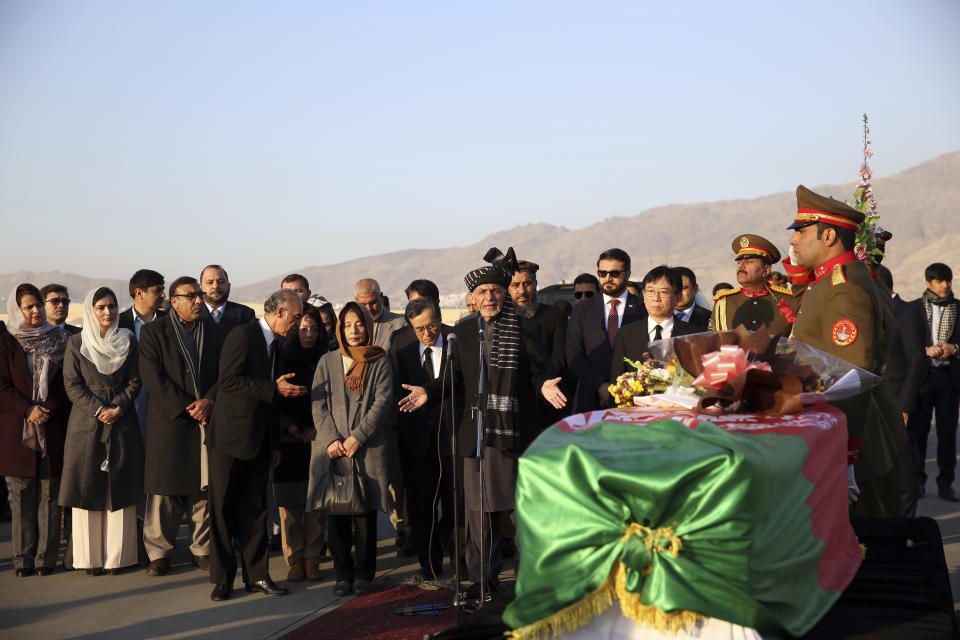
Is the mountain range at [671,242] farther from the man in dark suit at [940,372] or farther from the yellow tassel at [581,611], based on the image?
the yellow tassel at [581,611]

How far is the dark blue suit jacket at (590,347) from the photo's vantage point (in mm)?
7434

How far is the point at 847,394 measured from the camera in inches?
194

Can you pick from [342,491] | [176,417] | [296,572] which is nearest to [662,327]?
[342,491]

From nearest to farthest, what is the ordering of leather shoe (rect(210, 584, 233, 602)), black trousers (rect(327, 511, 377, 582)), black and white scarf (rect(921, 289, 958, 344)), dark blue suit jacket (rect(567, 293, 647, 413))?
leather shoe (rect(210, 584, 233, 602)) → black trousers (rect(327, 511, 377, 582)) → dark blue suit jacket (rect(567, 293, 647, 413)) → black and white scarf (rect(921, 289, 958, 344))

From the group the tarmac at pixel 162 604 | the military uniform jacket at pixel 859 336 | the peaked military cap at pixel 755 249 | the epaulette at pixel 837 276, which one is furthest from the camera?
the peaked military cap at pixel 755 249

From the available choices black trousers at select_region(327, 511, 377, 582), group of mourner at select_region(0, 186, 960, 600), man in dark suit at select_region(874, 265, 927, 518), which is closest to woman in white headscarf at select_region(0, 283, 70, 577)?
group of mourner at select_region(0, 186, 960, 600)

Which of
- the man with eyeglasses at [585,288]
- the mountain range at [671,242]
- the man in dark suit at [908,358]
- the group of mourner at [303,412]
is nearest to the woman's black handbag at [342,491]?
the group of mourner at [303,412]

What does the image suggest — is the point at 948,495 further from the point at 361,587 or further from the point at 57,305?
the point at 57,305

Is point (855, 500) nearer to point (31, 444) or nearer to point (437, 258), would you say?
point (31, 444)

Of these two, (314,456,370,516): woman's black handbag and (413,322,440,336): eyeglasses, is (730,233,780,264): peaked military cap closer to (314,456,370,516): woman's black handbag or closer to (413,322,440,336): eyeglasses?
(413,322,440,336): eyeglasses

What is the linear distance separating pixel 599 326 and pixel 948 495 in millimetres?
4778

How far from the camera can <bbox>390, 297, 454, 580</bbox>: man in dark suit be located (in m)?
7.48

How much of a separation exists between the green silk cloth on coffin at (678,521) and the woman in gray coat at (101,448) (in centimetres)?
482

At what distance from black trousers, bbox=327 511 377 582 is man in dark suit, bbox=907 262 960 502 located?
617 centimetres
